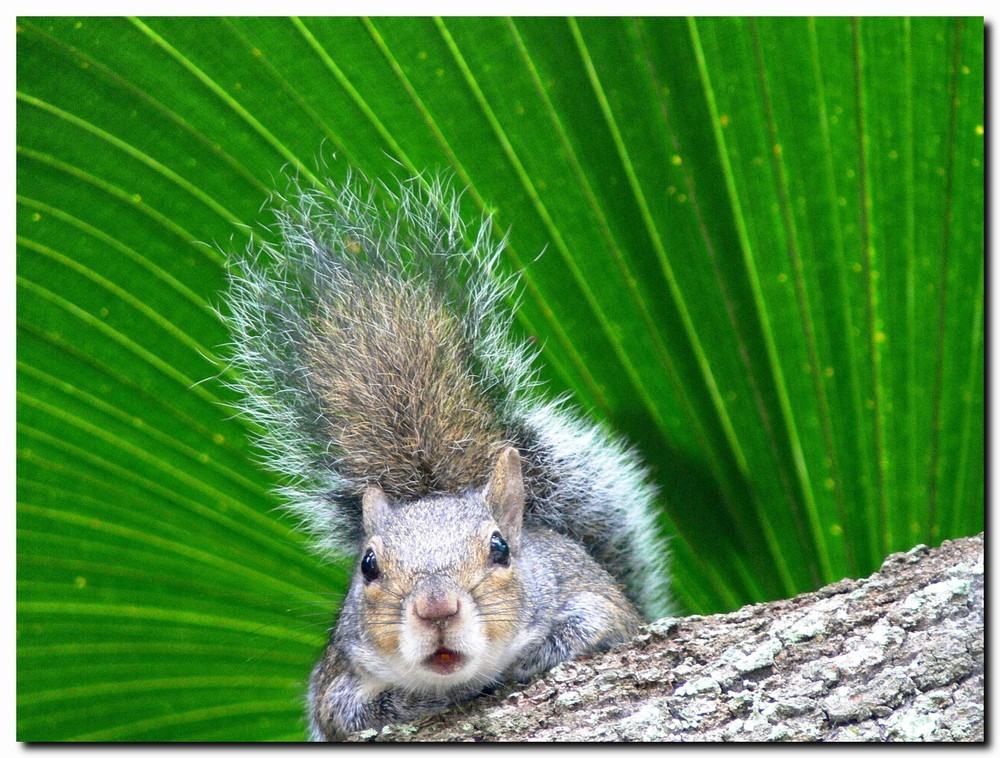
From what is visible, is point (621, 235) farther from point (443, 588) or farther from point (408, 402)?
point (443, 588)

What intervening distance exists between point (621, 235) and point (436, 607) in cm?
119

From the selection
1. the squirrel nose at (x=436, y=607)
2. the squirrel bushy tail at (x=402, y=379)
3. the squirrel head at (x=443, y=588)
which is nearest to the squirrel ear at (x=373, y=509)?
the squirrel head at (x=443, y=588)

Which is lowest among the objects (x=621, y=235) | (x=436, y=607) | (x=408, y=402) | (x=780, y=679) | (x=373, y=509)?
(x=780, y=679)

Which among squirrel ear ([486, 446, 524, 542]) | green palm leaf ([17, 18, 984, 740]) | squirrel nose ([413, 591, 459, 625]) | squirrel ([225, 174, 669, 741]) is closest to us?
squirrel nose ([413, 591, 459, 625])

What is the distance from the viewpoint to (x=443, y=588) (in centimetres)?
169

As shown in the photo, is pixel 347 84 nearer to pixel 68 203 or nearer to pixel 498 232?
pixel 498 232

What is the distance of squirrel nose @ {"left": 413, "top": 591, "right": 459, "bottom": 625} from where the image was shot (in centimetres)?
164

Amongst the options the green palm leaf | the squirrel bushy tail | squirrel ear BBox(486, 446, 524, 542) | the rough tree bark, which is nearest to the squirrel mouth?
the rough tree bark

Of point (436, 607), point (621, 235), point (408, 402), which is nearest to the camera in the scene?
point (436, 607)

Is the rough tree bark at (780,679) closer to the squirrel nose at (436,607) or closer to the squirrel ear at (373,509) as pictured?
the squirrel nose at (436,607)

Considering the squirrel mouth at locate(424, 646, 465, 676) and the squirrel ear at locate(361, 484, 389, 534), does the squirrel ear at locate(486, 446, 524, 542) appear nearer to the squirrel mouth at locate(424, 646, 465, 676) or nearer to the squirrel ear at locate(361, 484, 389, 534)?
the squirrel ear at locate(361, 484, 389, 534)

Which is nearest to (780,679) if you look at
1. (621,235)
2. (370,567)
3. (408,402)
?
(370,567)
